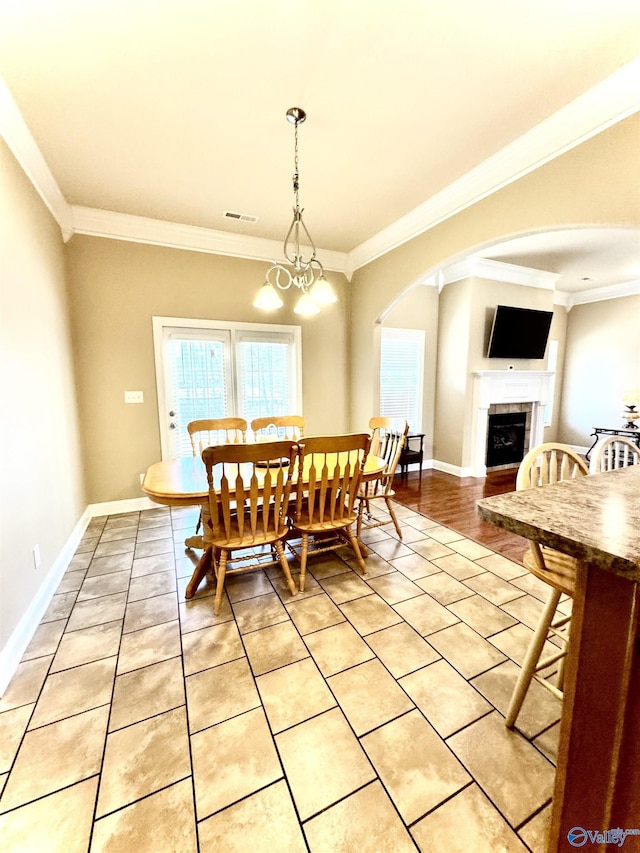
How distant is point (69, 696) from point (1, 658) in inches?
15.5

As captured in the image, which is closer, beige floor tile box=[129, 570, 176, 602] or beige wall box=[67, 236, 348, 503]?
beige floor tile box=[129, 570, 176, 602]

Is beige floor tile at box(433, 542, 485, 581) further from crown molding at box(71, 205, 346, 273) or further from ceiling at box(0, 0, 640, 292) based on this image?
crown molding at box(71, 205, 346, 273)

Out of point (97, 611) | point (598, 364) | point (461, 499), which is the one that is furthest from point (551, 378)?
point (97, 611)

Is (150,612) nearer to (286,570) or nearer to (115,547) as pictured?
(286,570)

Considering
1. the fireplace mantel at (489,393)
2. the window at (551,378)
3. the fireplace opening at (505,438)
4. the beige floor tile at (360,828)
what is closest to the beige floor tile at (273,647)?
the beige floor tile at (360,828)

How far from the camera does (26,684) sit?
5.28 feet

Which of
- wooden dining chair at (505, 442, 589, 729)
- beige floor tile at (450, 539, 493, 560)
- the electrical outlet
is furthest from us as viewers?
the electrical outlet

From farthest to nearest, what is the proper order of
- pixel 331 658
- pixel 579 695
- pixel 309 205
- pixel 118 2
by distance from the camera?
pixel 309 205 → pixel 331 658 → pixel 118 2 → pixel 579 695

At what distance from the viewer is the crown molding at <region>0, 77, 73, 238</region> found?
193cm

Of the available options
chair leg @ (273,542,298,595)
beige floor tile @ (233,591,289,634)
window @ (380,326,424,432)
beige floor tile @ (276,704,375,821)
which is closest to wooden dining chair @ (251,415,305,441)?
chair leg @ (273,542,298,595)

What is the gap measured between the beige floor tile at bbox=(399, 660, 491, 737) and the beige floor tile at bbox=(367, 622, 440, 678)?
0.13 feet

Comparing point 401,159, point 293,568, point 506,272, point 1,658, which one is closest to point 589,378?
point 506,272

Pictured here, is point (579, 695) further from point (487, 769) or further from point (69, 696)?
point (69, 696)

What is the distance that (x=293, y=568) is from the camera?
2.60m
